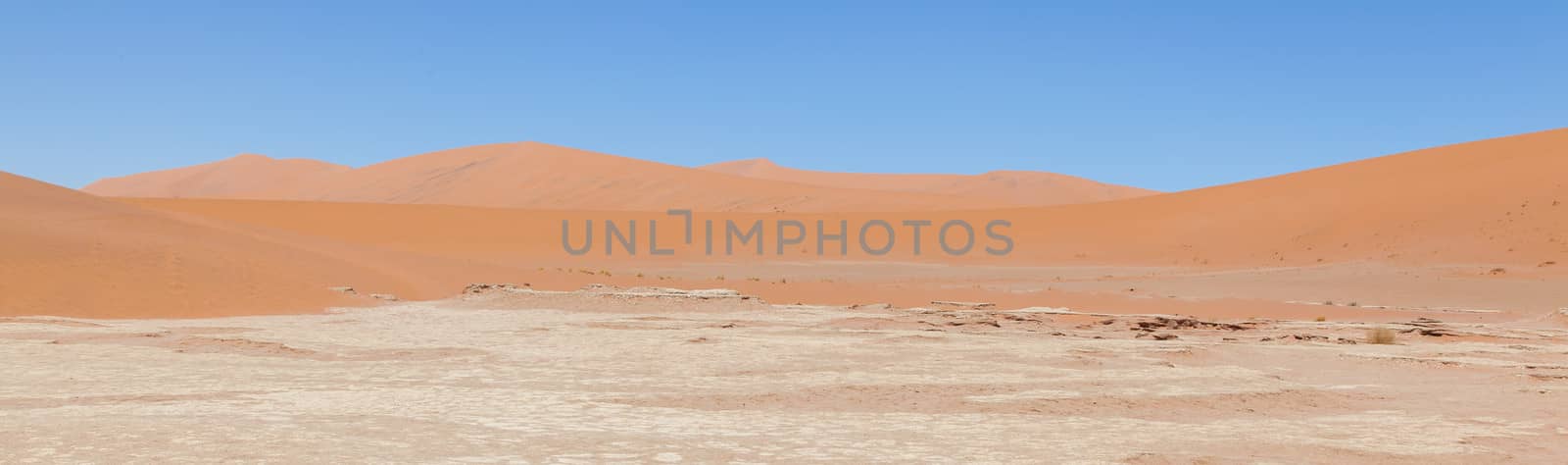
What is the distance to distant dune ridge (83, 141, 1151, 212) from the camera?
84312 millimetres

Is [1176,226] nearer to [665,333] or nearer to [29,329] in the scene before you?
[665,333]

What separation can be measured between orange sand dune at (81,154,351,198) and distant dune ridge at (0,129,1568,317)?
3212 cm

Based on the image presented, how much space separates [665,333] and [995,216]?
50.2 metres

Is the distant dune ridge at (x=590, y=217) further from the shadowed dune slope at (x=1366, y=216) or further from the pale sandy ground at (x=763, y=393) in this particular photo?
the pale sandy ground at (x=763, y=393)

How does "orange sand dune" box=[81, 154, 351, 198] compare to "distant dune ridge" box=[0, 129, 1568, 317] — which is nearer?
"distant dune ridge" box=[0, 129, 1568, 317]

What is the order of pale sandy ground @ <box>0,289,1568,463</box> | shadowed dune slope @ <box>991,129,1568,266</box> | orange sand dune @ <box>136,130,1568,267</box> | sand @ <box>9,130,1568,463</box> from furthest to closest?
1. orange sand dune @ <box>136,130,1568,267</box>
2. shadowed dune slope @ <box>991,129,1568,266</box>
3. sand @ <box>9,130,1568,463</box>
4. pale sandy ground @ <box>0,289,1568,463</box>

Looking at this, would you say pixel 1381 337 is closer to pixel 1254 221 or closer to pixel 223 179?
pixel 1254 221

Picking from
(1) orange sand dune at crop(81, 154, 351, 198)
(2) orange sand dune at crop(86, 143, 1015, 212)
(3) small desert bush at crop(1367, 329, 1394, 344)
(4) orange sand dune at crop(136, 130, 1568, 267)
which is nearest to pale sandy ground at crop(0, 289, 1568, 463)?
(3) small desert bush at crop(1367, 329, 1394, 344)

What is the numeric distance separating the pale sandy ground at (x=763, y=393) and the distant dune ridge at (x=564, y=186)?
57.3 meters

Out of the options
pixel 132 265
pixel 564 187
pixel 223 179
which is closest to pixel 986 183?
pixel 564 187

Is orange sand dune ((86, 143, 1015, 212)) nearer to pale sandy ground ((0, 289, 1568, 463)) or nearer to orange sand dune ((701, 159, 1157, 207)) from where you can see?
orange sand dune ((701, 159, 1157, 207))

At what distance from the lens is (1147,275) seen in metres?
38.2

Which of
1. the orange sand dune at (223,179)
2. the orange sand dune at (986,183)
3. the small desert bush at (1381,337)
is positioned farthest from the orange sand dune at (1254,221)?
the orange sand dune at (223,179)

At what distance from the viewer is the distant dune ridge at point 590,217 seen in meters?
21.8
